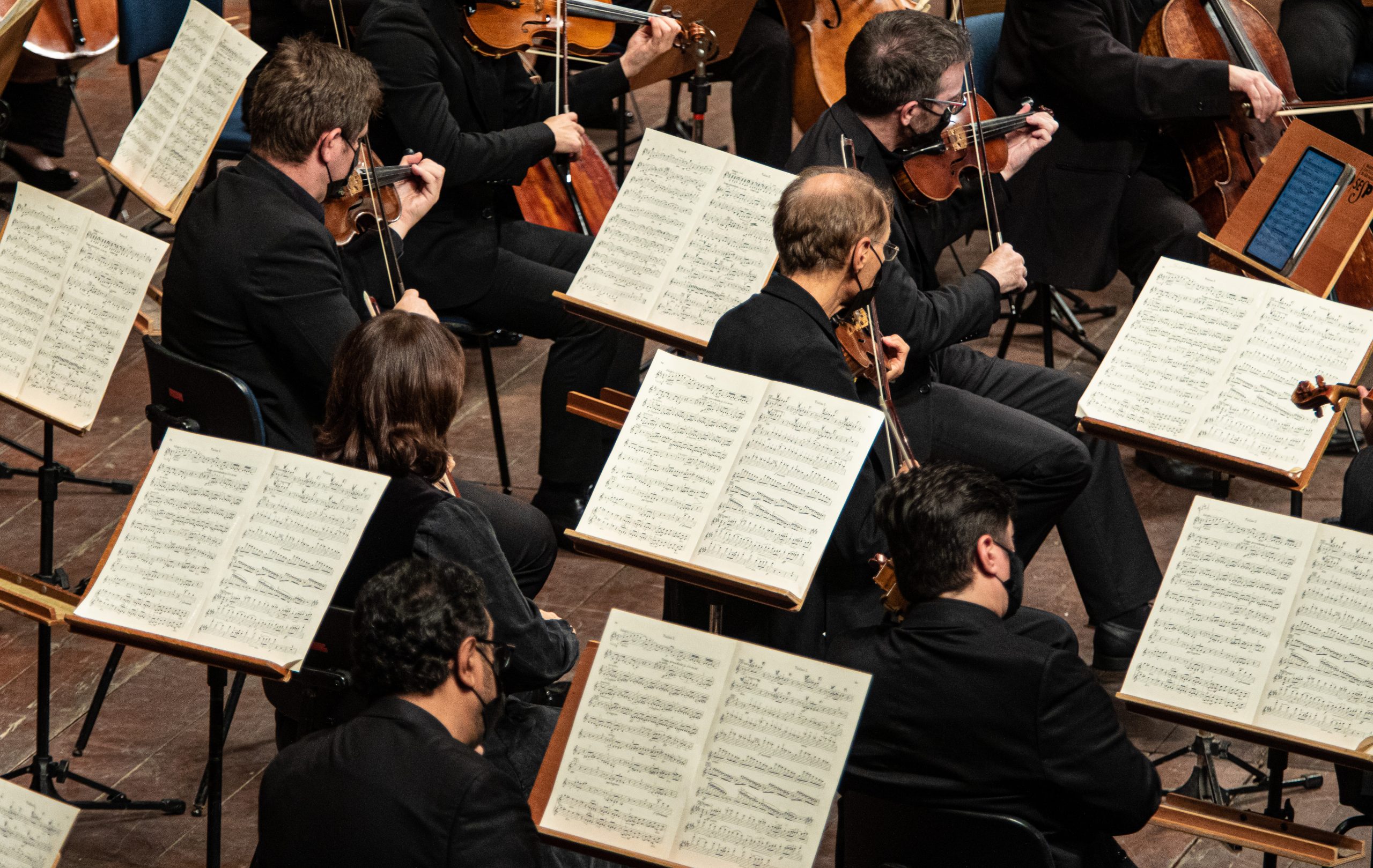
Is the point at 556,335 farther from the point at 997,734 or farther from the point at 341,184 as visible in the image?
the point at 997,734

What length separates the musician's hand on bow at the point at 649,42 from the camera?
4.37m

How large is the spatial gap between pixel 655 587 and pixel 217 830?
1504 mm

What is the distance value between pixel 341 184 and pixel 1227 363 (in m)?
2.00

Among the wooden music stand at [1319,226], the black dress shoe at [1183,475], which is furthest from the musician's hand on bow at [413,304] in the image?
the black dress shoe at [1183,475]

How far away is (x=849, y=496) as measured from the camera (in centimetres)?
290

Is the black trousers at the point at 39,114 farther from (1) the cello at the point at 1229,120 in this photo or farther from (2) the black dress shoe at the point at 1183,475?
(2) the black dress shoe at the point at 1183,475

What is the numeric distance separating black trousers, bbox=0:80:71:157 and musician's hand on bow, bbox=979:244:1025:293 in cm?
352

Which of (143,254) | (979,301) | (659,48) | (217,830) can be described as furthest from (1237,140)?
(217,830)

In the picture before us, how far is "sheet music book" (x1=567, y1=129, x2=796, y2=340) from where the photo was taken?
332 centimetres

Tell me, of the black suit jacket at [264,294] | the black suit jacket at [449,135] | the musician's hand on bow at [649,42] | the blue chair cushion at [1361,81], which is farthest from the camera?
the blue chair cushion at [1361,81]

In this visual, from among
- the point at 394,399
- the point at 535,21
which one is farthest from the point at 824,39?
the point at 394,399

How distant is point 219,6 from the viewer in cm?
506

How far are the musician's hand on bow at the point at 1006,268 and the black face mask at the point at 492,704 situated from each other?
1772 mm

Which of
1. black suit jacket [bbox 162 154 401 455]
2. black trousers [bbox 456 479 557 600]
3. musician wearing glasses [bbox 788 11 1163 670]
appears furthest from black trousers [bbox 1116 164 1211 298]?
black suit jacket [bbox 162 154 401 455]
